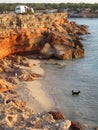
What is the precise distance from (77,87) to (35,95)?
5.01 m

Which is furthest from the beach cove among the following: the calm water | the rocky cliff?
the calm water

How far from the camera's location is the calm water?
2311 centimetres

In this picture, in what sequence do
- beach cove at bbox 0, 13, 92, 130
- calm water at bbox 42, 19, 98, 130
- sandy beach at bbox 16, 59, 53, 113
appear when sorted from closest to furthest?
1. calm water at bbox 42, 19, 98, 130
2. sandy beach at bbox 16, 59, 53, 113
3. beach cove at bbox 0, 13, 92, 130

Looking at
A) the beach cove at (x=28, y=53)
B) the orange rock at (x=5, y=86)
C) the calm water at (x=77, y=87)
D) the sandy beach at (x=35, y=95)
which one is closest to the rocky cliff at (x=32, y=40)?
the beach cove at (x=28, y=53)

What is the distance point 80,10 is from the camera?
15175 cm

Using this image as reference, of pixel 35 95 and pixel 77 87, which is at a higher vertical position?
pixel 35 95

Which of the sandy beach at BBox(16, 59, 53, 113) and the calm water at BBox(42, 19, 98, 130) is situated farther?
the sandy beach at BBox(16, 59, 53, 113)

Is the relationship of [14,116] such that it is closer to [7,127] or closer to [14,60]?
[7,127]

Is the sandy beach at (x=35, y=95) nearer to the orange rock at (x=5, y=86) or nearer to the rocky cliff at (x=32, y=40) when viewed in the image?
the orange rock at (x=5, y=86)

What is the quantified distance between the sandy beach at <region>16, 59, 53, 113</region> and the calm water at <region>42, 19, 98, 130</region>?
63 cm

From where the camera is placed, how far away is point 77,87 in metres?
30.1

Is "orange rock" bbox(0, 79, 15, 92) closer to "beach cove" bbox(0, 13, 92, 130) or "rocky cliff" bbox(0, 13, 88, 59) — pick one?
"beach cove" bbox(0, 13, 92, 130)

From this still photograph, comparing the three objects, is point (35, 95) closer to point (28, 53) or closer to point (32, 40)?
point (28, 53)

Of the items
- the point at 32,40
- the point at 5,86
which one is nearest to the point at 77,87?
the point at 5,86
